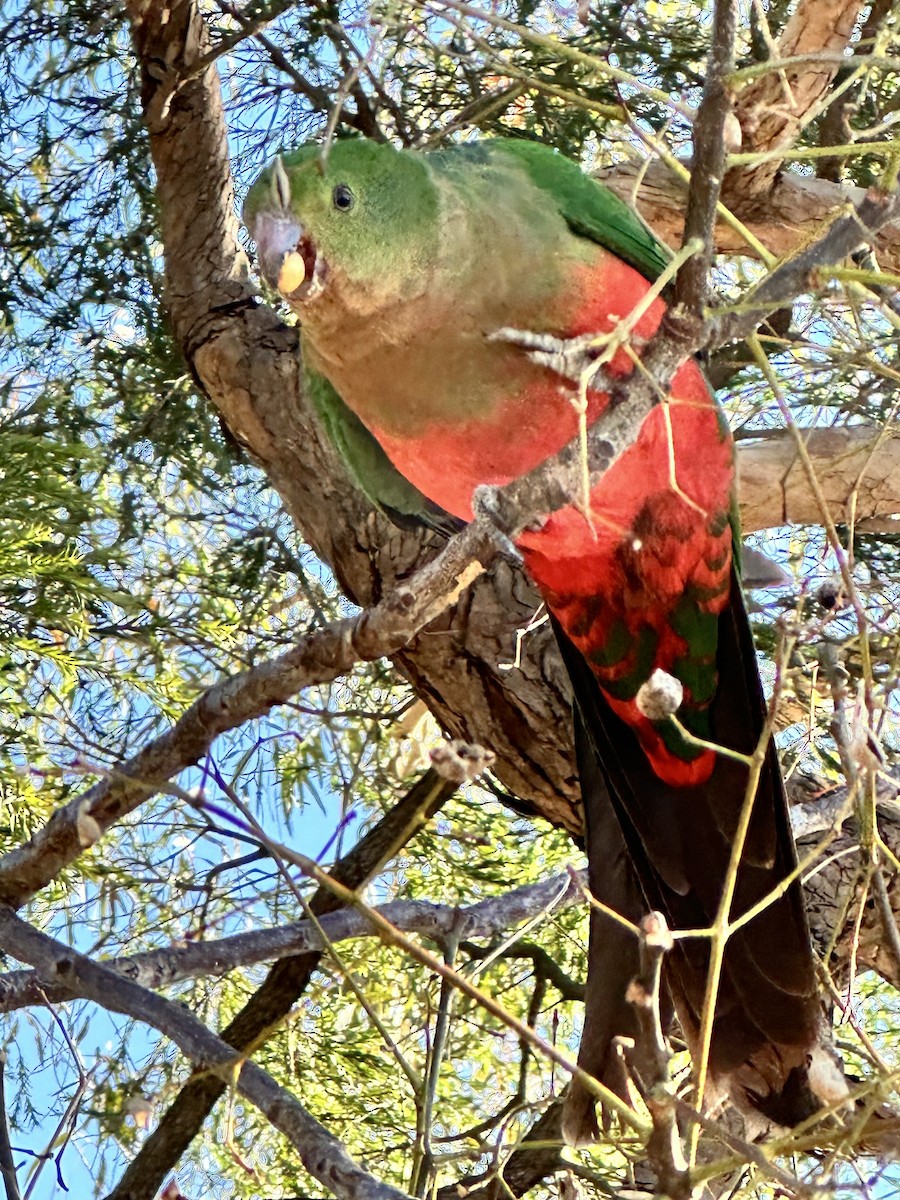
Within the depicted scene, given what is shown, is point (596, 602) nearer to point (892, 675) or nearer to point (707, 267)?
point (892, 675)

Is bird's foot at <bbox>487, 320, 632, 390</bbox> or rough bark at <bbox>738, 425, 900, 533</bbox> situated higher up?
rough bark at <bbox>738, 425, 900, 533</bbox>

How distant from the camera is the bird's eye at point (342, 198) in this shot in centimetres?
161

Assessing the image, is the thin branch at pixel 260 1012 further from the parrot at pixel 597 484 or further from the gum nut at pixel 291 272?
the gum nut at pixel 291 272

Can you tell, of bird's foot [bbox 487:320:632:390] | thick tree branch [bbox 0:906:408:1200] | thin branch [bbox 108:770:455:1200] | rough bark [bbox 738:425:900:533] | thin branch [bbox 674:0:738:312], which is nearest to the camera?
thin branch [bbox 674:0:738:312]

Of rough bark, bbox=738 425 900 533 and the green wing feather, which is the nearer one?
the green wing feather

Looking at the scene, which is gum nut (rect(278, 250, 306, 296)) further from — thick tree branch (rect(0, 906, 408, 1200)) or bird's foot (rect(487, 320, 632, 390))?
thick tree branch (rect(0, 906, 408, 1200))

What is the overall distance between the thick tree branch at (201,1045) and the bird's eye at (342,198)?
961 millimetres

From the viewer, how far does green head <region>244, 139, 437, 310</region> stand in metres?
1.57

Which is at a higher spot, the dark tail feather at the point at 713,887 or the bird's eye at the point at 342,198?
the bird's eye at the point at 342,198

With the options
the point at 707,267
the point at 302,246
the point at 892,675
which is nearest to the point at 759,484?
the point at 892,675

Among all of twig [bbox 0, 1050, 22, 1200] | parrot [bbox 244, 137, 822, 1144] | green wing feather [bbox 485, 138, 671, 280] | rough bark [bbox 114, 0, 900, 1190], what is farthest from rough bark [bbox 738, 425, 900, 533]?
twig [bbox 0, 1050, 22, 1200]

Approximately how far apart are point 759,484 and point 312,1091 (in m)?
1.39

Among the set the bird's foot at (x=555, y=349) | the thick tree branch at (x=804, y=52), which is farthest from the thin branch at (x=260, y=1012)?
the thick tree branch at (x=804, y=52)

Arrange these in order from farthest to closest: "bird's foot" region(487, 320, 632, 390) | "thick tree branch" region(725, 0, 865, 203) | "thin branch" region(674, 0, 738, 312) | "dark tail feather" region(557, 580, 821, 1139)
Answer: "thick tree branch" region(725, 0, 865, 203) → "dark tail feather" region(557, 580, 821, 1139) → "bird's foot" region(487, 320, 632, 390) → "thin branch" region(674, 0, 738, 312)
